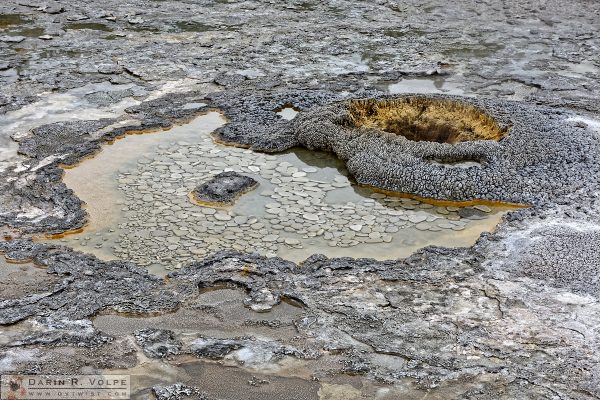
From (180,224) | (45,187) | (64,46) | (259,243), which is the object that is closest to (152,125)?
(45,187)

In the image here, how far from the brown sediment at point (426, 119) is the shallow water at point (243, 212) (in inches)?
34.6

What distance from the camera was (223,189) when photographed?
16.1ft

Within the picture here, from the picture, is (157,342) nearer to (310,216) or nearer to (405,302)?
(405,302)

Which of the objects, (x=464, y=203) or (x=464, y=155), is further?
(x=464, y=155)

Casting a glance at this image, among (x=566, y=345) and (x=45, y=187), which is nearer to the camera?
(x=566, y=345)

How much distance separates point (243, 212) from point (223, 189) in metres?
0.32

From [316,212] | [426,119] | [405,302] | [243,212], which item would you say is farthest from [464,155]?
[405,302]

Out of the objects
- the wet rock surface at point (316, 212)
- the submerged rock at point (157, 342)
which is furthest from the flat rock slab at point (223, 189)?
the submerged rock at point (157, 342)

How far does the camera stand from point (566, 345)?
336 centimetres

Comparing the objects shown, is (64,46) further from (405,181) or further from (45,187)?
(405,181)

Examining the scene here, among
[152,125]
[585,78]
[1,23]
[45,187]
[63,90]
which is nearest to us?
[45,187]

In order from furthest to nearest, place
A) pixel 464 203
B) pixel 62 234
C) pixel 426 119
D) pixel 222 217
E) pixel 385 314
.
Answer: pixel 426 119, pixel 464 203, pixel 222 217, pixel 62 234, pixel 385 314

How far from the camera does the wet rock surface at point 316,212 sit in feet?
10.6

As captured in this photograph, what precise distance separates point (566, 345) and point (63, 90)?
534cm
